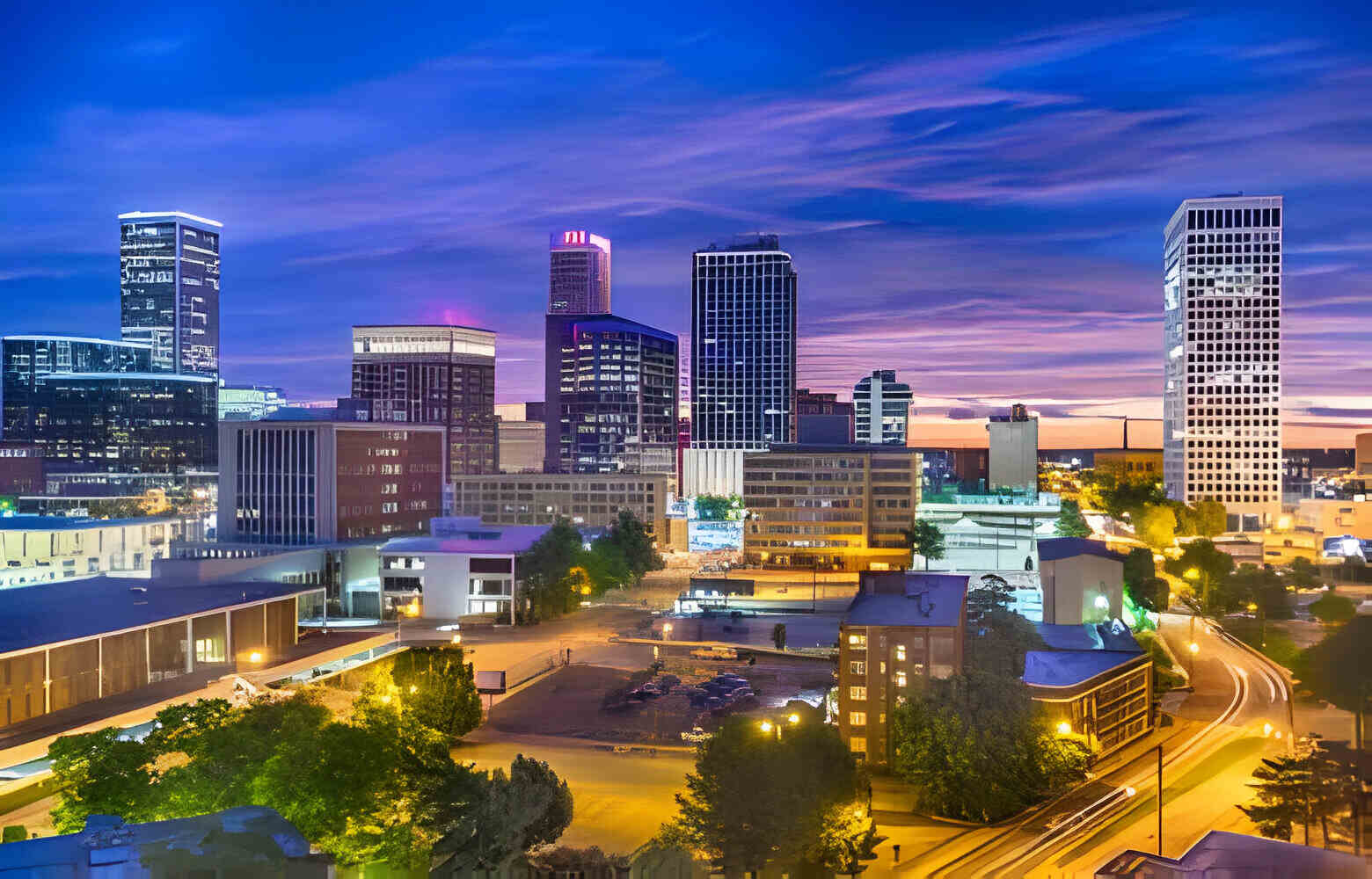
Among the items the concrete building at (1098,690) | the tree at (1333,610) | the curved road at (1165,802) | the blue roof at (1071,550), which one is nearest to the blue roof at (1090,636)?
the concrete building at (1098,690)

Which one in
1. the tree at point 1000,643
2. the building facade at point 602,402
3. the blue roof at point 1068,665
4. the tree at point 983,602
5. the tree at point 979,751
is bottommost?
the tree at point 979,751

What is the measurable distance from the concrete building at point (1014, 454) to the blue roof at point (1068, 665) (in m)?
68.4

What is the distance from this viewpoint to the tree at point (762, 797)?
27641mm

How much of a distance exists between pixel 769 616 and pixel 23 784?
5119 centimetres

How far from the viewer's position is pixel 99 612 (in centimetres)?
3803

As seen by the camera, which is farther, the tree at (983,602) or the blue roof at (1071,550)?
the blue roof at (1071,550)

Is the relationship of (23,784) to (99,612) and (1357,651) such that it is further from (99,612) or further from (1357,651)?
(1357,651)

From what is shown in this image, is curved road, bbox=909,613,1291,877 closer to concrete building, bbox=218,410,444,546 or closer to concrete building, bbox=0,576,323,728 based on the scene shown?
concrete building, bbox=0,576,323,728

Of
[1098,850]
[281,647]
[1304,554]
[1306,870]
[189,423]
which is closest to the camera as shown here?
[1306,870]

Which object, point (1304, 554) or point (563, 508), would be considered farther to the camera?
point (563, 508)

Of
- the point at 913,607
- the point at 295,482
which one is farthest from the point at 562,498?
the point at 913,607

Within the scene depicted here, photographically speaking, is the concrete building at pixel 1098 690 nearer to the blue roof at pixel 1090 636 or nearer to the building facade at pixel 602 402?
the blue roof at pixel 1090 636

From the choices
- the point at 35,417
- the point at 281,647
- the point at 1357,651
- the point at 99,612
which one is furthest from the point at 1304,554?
the point at 35,417

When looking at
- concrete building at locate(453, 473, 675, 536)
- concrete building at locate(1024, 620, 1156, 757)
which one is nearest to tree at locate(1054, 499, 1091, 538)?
concrete building at locate(1024, 620, 1156, 757)
